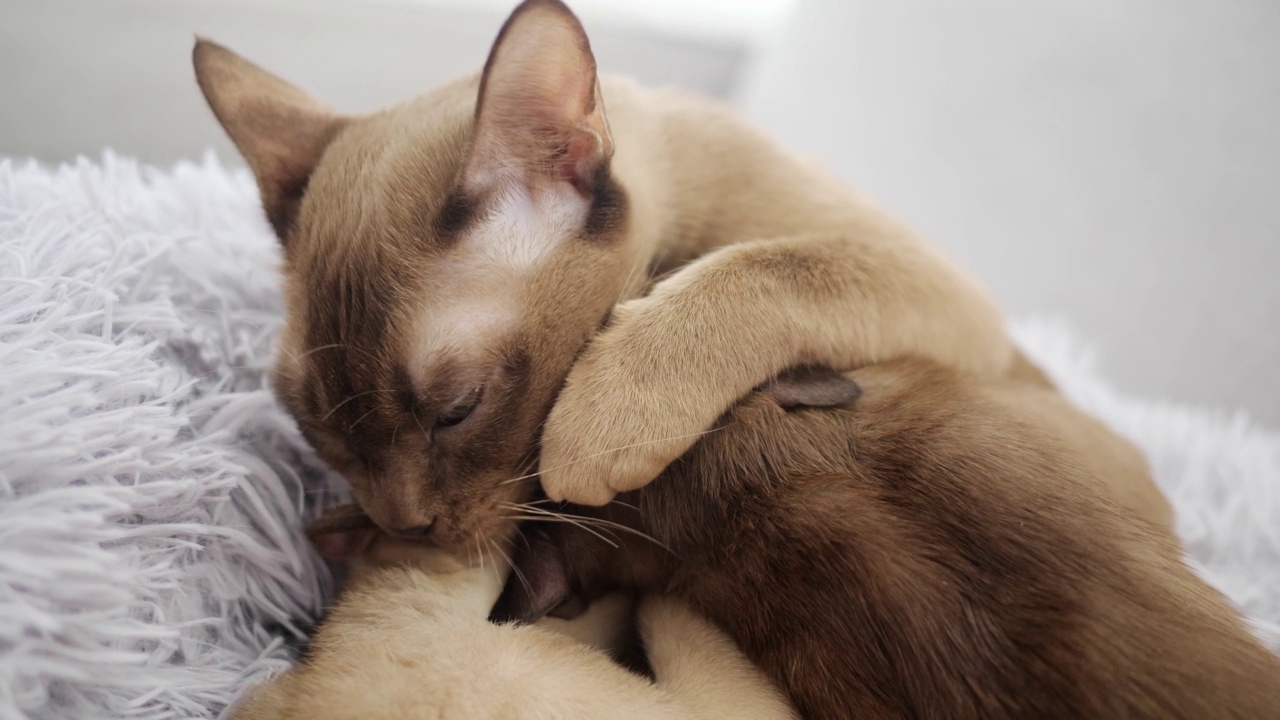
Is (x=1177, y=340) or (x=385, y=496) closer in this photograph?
(x=385, y=496)

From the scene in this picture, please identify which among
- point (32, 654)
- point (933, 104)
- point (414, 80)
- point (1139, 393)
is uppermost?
point (933, 104)

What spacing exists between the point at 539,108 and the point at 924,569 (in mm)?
570

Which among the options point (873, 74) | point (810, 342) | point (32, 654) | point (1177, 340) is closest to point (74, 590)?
point (32, 654)

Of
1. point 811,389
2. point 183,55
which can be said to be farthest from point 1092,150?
point 183,55

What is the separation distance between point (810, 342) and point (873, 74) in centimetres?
143

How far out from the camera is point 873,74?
6.83 ft

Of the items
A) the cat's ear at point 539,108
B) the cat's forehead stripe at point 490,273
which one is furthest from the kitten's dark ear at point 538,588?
the cat's ear at point 539,108

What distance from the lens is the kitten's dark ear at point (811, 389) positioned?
2.84 feet

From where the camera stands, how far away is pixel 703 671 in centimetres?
80

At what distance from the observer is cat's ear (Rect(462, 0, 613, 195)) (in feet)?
2.49

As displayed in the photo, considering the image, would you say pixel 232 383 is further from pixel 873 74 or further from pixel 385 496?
pixel 873 74

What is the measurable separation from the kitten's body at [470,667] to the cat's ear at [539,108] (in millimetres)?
426

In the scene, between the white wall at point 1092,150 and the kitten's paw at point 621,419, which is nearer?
the kitten's paw at point 621,419

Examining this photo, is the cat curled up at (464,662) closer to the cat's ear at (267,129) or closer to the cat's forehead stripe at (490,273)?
the cat's forehead stripe at (490,273)
